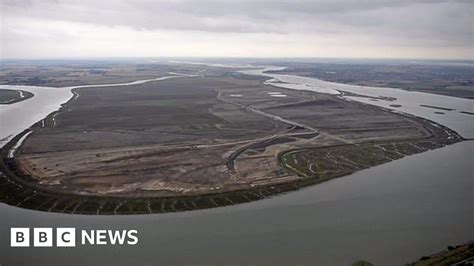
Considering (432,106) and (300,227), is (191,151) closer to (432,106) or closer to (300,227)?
(300,227)

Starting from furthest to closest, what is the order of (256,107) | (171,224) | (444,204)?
(256,107)
(444,204)
(171,224)

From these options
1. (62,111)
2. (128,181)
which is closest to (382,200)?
(128,181)

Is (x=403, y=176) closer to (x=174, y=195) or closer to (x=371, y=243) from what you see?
(x=371, y=243)

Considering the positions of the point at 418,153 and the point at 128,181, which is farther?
the point at 418,153

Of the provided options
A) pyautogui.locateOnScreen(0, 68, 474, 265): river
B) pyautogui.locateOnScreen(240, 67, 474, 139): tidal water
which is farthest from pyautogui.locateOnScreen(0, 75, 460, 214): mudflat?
pyautogui.locateOnScreen(240, 67, 474, 139): tidal water

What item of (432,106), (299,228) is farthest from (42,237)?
(432,106)

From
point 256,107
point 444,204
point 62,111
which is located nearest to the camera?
point 444,204

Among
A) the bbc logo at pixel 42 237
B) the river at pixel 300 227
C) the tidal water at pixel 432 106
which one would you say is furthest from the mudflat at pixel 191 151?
the tidal water at pixel 432 106

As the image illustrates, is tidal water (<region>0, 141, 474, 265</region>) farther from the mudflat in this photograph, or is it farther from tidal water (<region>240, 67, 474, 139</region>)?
tidal water (<region>240, 67, 474, 139</region>)
